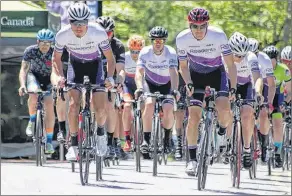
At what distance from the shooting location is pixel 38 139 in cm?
1834

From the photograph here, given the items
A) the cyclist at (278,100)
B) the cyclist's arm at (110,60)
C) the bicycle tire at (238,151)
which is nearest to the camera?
the cyclist's arm at (110,60)

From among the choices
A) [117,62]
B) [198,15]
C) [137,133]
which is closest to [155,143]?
[137,133]

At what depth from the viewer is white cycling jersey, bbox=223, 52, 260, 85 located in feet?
54.1

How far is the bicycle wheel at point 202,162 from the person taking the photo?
1399cm

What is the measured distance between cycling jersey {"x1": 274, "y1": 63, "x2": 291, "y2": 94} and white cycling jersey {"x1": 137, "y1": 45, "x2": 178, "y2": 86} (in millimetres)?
2327

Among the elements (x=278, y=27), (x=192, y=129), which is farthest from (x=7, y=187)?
(x=278, y=27)

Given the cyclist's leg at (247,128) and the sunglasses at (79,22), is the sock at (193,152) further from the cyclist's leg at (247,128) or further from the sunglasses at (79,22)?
the sunglasses at (79,22)

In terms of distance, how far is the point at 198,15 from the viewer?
14.3 metres

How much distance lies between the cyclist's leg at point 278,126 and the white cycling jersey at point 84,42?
5.84 m

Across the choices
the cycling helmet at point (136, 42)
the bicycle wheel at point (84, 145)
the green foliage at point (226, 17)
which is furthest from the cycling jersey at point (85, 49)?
the green foliage at point (226, 17)

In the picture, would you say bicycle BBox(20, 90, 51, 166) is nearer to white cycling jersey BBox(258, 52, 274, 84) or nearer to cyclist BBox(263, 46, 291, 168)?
white cycling jersey BBox(258, 52, 274, 84)

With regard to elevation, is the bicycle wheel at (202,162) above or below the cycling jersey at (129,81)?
below

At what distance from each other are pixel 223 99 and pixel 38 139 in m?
4.63

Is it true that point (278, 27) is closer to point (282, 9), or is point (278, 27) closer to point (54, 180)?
point (282, 9)
